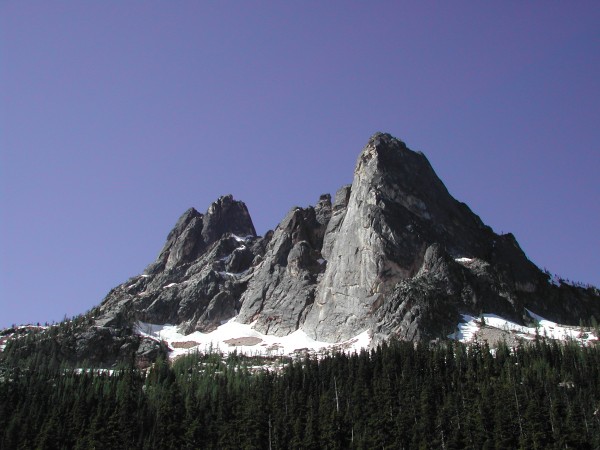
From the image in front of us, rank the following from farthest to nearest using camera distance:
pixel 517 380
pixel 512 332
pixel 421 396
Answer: pixel 512 332, pixel 517 380, pixel 421 396

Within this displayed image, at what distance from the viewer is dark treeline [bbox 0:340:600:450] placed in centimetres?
11306

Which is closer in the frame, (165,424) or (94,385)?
(165,424)

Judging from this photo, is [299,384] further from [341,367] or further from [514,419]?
[514,419]

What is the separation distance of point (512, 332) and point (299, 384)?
77303 millimetres

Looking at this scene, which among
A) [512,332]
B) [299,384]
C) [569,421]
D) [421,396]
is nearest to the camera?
[569,421]

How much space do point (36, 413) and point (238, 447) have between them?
48.7 meters

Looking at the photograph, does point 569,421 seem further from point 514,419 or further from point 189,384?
point 189,384

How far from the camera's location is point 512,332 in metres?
Answer: 194

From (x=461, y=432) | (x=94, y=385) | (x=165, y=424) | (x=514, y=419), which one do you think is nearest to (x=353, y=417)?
(x=461, y=432)

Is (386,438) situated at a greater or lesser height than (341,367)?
lesser

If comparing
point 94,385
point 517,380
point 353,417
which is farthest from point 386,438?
point 94,385

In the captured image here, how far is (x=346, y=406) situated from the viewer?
132250 mm

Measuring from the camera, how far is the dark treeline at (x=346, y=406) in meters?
113

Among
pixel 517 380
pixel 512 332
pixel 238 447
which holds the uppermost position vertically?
pixel 512 332
